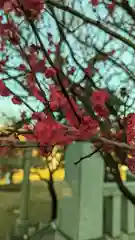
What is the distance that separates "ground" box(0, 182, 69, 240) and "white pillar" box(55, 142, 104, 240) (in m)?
0.29

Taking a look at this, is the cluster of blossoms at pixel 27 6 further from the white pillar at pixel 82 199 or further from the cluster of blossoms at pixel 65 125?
the white pillar at pixel 82 199

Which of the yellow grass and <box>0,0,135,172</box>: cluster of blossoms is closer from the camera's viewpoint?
<box>0,0,135,172</box>: cluster of blossoms

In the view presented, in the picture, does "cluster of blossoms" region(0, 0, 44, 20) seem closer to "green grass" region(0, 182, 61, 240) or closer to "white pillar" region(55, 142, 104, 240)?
"white pillar" region(55, 142, 104, 240)

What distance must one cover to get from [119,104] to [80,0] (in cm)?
56

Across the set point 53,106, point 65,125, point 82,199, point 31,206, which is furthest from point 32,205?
point 65,125

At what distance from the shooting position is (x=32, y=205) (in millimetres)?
1752

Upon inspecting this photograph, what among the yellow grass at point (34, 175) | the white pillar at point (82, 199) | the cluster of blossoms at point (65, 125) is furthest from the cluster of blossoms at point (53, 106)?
the yellow grass at point (34, 175)

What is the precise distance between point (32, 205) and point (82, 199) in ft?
1.80

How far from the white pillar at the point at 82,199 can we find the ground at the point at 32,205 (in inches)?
11.4

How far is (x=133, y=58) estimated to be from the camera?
1570mm

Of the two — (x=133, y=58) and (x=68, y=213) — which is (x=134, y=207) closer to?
(x=68, y=213)

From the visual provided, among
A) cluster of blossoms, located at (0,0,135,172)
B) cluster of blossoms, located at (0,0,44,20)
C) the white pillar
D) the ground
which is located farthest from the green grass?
cluster of blossoms, located at (0,0,44,20)

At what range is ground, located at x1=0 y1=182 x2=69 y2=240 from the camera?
5.52ft

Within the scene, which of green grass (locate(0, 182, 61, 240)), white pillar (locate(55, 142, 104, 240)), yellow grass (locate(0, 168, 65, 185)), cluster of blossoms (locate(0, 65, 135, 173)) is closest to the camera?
cluster of blossoms (locate(0, 65, 135, 173))
